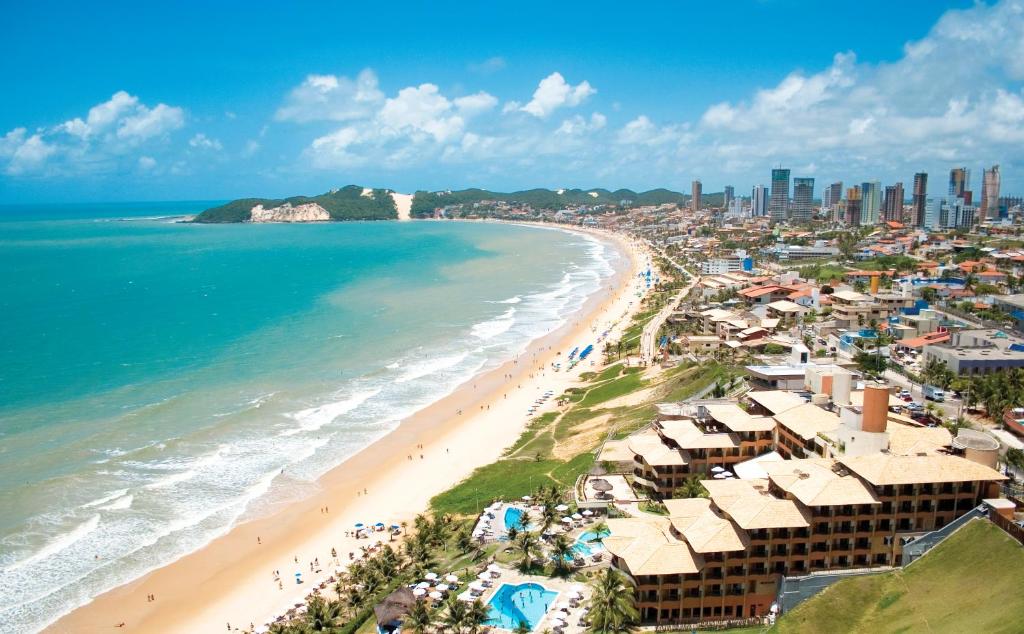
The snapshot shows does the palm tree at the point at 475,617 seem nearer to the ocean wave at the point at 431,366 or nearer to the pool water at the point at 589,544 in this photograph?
the pool water at the point at 589,544

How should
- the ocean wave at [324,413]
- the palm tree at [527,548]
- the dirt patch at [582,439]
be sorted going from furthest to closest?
the ocean wave at [324,413], the dirt patch at [582,439], the palm tree at [527,548]

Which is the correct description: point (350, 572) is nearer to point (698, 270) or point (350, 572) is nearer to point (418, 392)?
point (418, 392)

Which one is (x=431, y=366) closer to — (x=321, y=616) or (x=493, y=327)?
(x=493, y=327)

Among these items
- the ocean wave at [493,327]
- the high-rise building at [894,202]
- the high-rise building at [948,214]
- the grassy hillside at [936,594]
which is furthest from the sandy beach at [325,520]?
the high-rise building at [894,202]

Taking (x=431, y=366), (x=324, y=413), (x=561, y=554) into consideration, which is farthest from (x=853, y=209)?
(x=561, y=554)

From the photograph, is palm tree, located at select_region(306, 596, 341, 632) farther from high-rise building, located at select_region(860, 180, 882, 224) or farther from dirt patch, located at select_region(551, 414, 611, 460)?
high-rise building, located at select_region(860, 180, 882, 224)

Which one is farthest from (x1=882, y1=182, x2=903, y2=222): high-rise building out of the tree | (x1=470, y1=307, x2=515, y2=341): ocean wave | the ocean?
the tree
